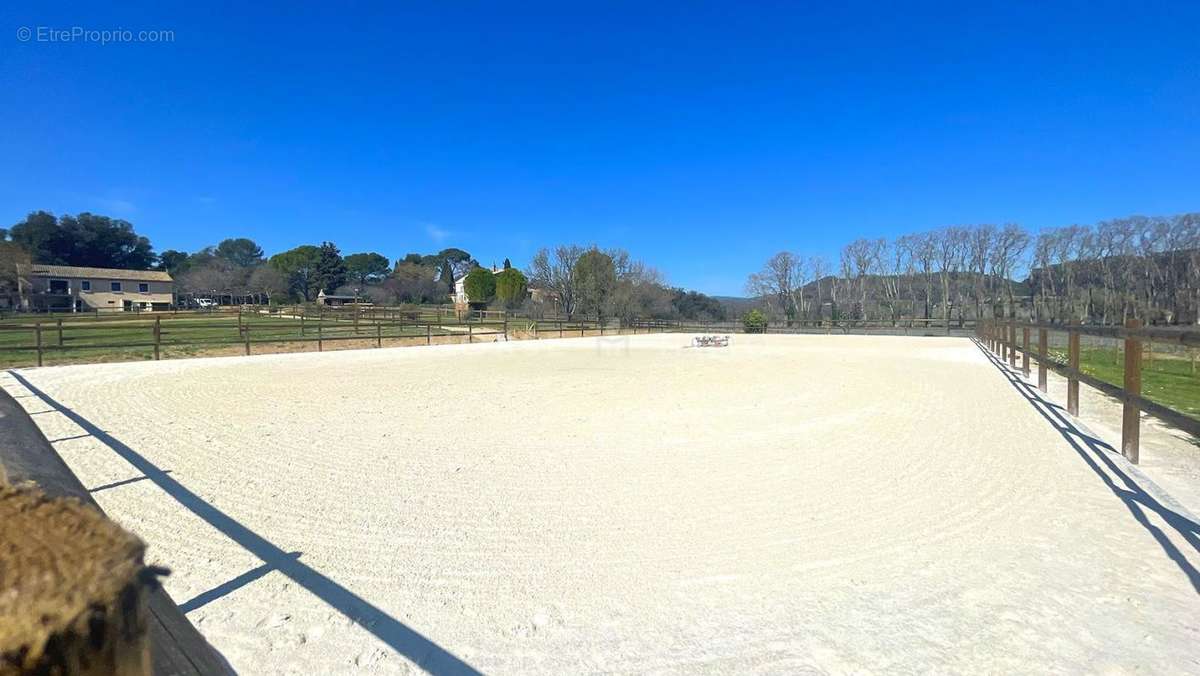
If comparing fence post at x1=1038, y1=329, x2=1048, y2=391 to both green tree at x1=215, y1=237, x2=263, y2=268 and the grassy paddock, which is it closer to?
the grassy paddock

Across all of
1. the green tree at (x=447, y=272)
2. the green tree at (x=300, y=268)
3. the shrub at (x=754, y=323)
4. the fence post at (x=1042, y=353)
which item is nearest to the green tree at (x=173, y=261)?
the green tree at (x=300, y=268)

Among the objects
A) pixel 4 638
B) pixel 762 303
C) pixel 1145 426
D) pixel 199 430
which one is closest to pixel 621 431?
pixel 199 430

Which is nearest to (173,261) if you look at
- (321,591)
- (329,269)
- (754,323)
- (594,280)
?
(329,269)

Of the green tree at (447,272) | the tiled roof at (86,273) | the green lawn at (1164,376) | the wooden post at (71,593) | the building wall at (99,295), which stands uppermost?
the green tree at (447,272)

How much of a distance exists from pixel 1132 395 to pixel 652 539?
14.6ft

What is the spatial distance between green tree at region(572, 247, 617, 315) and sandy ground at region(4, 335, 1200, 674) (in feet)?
133

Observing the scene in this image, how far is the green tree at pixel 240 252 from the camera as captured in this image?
9519cm

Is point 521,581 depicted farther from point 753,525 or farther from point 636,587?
point 753,525

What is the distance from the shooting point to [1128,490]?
4.13 m

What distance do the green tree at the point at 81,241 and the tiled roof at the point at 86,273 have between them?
42.6 ft

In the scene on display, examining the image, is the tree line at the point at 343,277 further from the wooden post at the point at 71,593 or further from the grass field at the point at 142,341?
the wooden post at the point at 71,593

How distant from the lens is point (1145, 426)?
6.62 m

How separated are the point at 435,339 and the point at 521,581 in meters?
23.4

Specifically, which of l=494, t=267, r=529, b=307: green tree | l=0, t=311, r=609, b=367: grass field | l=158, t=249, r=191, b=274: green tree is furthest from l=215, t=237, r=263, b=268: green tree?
l=0, t=311, r=609, b=367: grass field
